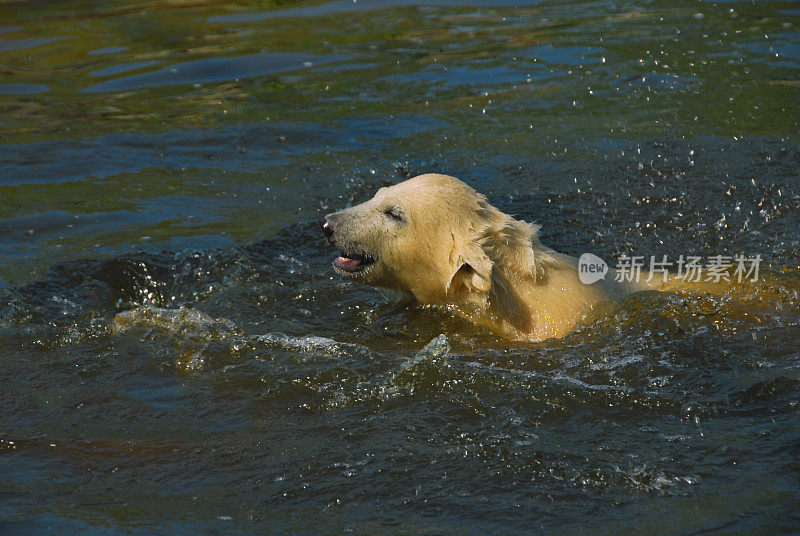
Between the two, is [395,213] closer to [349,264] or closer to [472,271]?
[349,264]

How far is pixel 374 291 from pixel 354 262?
99 centimetres

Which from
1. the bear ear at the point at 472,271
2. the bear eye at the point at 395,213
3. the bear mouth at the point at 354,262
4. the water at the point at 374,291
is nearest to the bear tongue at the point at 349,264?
the bear mouth at the point at 354,262

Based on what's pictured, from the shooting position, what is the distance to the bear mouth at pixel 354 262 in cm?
605

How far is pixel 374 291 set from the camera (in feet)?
23.1

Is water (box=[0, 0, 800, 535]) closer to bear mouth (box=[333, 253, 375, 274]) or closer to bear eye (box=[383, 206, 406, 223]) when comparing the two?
bear mouth (box=[333, 253, 375, 274])

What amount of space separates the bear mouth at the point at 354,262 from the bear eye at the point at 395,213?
A: 289 mm

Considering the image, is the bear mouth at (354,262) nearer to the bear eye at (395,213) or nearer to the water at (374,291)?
the bear eye at (395,213)

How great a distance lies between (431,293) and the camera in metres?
6.21

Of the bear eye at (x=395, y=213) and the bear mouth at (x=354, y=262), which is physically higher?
the bear eye at (x=395, y=213)

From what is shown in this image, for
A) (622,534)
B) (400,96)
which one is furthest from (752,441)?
(400,96)

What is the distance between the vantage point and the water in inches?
173

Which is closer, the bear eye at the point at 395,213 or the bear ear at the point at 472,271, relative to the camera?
the bear ear at the point at 472,271

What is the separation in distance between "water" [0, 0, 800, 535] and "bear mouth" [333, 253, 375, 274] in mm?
479

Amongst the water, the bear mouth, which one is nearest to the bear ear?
the water
